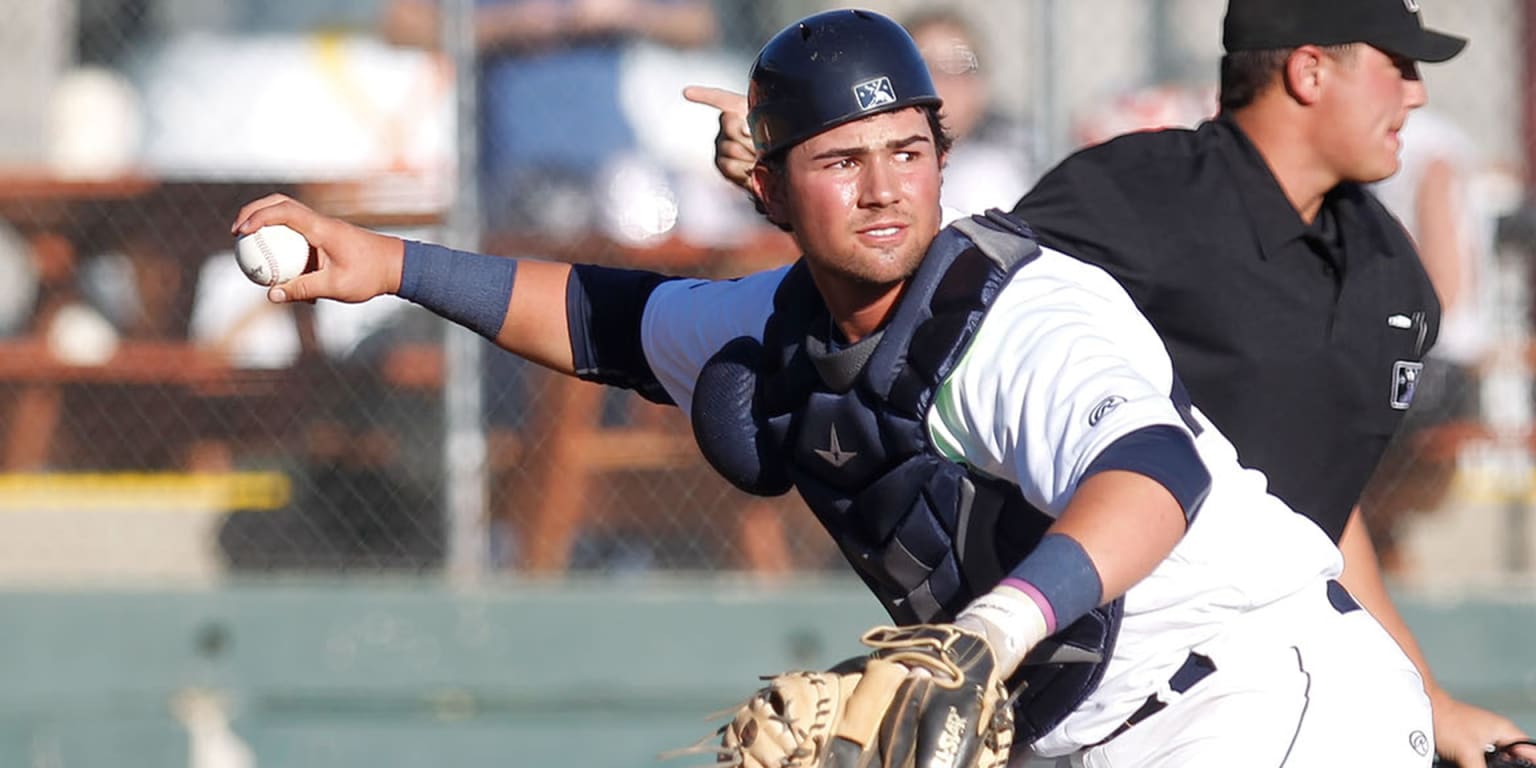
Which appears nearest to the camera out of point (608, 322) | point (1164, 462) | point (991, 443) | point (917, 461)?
point (1164, 462)

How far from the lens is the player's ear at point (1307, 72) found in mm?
3676

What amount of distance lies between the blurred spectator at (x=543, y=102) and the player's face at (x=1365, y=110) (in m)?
3.24

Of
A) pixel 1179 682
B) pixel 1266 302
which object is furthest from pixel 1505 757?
pixel 1179 682

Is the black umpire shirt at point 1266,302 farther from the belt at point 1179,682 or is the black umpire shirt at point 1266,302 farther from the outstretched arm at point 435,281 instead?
the outstretched arm at point 435,281

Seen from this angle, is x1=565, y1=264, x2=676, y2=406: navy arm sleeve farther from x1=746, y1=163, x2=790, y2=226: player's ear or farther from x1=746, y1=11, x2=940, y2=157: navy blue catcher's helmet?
x1=746, y1=11, x2=940, y2=157: navy blue catcher's helmet

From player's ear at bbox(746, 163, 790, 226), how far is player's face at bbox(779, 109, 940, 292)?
0.41ft

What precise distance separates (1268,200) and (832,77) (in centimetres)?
115

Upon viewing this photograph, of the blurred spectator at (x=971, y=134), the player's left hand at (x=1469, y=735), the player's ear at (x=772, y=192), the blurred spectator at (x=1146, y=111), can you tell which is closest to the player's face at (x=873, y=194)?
the player's ear at (x=772, y=192)

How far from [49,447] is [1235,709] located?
4.78 metres

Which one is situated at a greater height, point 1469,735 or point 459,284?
point 459,284

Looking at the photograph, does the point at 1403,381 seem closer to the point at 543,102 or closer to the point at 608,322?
the point at 608,322

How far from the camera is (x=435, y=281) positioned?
132 inches

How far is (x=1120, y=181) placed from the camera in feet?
11.7

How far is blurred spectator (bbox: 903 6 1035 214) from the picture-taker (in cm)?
646
